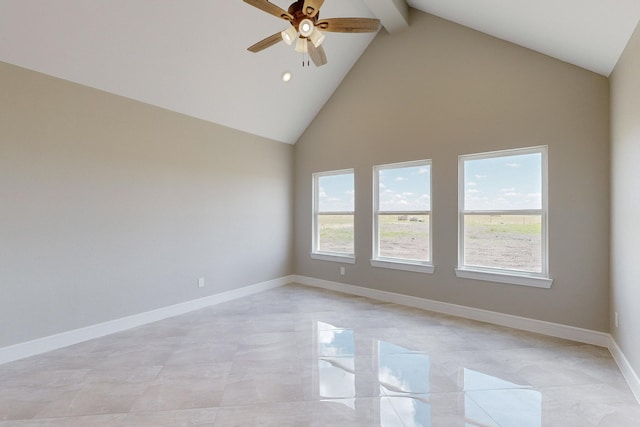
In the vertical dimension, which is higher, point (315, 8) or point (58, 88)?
point (315, 8)

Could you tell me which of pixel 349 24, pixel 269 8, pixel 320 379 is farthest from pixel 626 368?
pixel 269 8

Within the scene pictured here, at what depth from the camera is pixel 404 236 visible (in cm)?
439

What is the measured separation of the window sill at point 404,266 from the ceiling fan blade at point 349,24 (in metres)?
3.01

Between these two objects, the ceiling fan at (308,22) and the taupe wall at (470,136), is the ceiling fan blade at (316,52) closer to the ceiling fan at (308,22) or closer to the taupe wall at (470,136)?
the ceiling fan at (308,22)

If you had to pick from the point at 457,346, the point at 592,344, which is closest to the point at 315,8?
the point at 457,346

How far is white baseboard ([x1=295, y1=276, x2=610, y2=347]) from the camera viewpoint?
299 cm

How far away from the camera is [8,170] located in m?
2.64

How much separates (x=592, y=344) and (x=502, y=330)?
776 millimetres

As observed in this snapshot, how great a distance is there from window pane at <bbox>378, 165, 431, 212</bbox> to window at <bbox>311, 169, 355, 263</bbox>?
590 mm

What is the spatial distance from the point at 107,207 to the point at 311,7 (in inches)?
117

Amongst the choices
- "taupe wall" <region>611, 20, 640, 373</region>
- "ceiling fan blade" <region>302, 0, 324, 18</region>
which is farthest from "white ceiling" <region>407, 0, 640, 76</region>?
"ceiling fan blade" <region>302, 0, 324, 18</region>

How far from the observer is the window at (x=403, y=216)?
416cm

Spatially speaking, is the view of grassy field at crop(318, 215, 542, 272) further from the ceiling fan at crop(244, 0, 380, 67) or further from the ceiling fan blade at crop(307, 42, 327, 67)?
the ceiling fan at crop(244, 0, 380, 67)

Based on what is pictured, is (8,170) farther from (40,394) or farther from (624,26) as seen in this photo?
(624,26)
